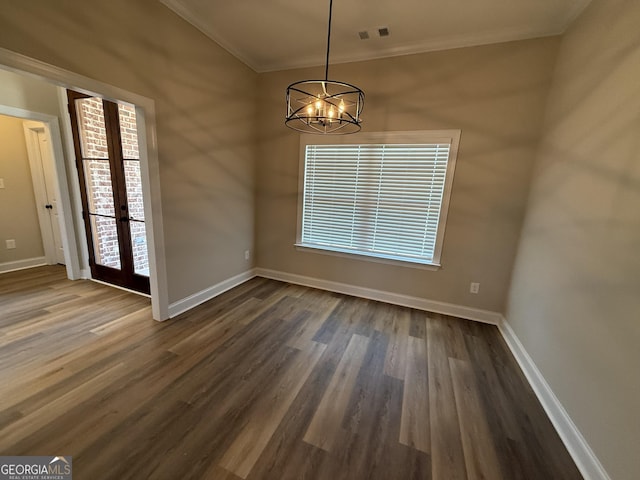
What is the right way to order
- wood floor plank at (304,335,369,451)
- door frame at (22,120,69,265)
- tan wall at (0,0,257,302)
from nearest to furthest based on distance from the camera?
wood floor plank at (304,335,369,451), tan wall at (0,0,257,302), door frame at (22,120,69,265)

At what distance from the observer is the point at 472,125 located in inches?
107

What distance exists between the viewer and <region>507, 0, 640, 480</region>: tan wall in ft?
4.23

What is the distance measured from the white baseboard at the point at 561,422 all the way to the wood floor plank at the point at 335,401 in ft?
4.37

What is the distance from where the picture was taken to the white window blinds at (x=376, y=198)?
3020mm

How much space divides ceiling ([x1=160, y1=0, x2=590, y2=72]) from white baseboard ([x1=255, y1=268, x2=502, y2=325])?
9.37 ft

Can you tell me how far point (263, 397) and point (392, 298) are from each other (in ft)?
6.91

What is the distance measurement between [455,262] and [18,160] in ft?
20.9

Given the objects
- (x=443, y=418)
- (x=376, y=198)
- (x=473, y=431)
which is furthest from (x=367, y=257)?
(x=473, y=431)

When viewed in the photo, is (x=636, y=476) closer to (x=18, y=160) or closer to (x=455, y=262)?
(x=455, y=262)

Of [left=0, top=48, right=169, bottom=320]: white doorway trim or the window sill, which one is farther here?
the window sill

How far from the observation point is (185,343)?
2.34 m

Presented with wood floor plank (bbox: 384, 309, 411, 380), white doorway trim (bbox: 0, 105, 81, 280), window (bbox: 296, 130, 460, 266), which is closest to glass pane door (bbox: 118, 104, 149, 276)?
white doorway trim (bbox: 0, 105, 81, 280)

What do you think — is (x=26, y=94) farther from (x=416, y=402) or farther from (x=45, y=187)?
(x=416, y=402)

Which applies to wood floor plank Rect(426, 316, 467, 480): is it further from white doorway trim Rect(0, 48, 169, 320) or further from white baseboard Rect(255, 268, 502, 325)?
white doorway trim Rect(0, 48, 169, 320)
